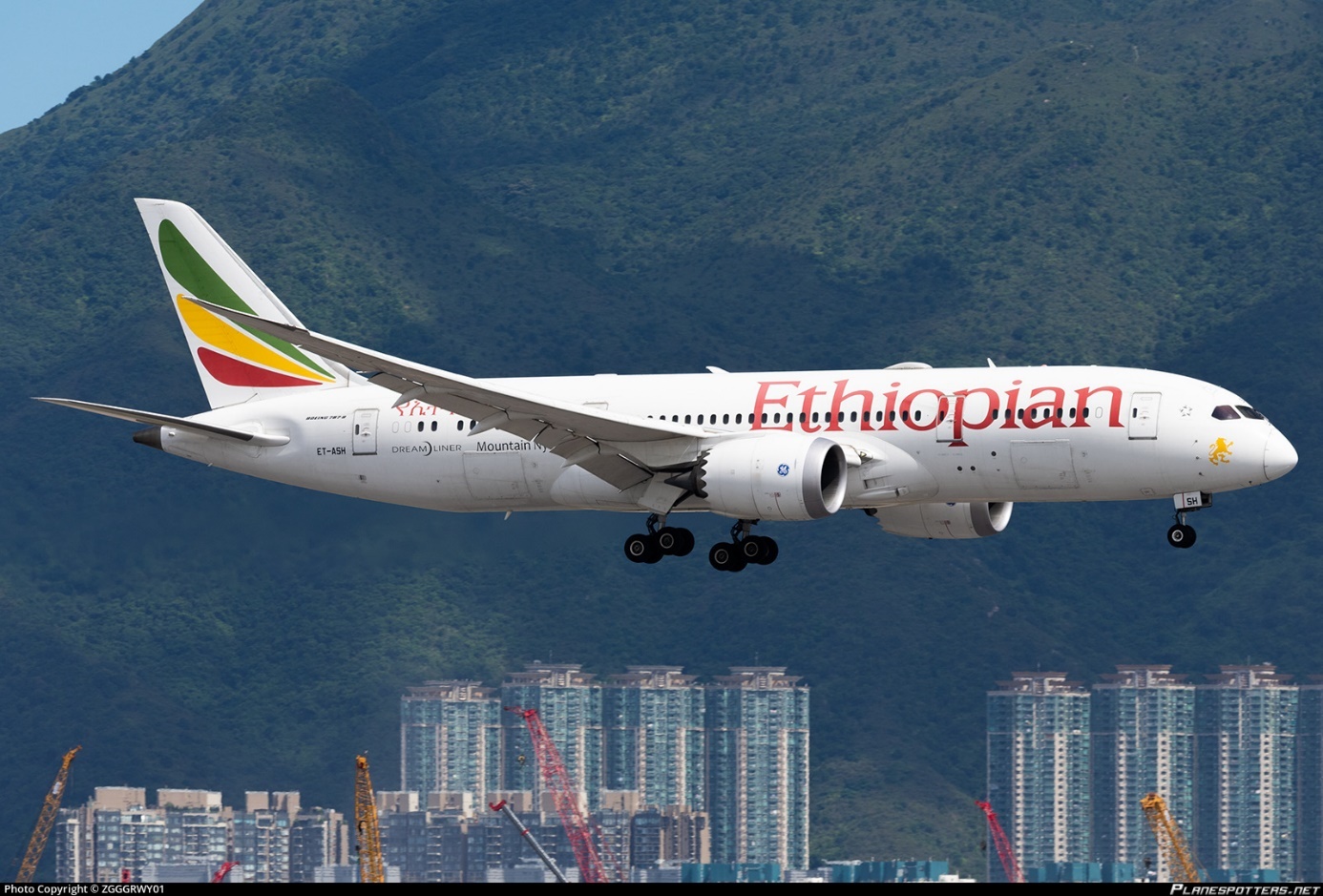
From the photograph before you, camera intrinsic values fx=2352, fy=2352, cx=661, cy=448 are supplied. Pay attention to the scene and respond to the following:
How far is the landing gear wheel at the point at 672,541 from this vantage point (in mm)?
66812

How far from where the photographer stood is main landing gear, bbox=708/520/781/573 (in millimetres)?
65812

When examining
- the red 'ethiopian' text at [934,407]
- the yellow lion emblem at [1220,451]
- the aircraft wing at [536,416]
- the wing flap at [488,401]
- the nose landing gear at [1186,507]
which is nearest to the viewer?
the wing flap at [488,401]

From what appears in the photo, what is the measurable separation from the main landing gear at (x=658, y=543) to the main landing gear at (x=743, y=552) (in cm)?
101

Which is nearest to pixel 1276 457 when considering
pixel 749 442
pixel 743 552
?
pixel 749 442

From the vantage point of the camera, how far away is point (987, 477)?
207 feet

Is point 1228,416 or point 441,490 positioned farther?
point 441,490

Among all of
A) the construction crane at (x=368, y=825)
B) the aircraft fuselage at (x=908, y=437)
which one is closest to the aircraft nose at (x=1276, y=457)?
the aircraft fuselage at (x=908, y=437)

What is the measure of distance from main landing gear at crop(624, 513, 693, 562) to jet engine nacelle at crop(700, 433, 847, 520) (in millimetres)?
3306

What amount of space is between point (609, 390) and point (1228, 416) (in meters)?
17.8

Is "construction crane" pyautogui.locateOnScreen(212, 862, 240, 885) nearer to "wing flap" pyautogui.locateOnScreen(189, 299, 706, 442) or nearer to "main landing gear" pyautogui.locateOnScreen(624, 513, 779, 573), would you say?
"main landing gear" pyautogui.locateOnScreen(624, 513, 779, 573)

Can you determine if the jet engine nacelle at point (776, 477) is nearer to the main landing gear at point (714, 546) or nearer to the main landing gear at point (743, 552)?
the main landing gear at point (743, 552)

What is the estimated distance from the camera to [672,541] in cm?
6700
